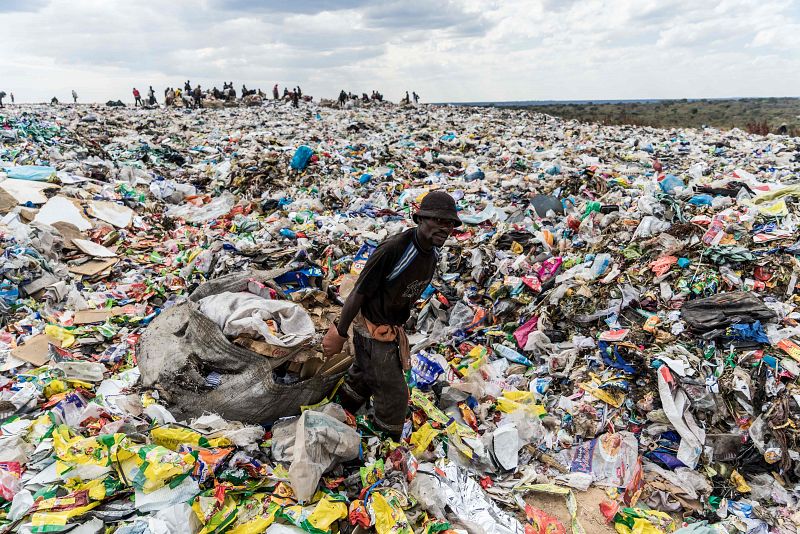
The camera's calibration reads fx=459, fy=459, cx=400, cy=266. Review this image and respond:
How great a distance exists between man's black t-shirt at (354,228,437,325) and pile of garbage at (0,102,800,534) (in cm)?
59

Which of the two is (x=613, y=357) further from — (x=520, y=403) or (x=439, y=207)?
(x=439, y=207)

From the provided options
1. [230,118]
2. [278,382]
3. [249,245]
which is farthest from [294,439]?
[230,118]

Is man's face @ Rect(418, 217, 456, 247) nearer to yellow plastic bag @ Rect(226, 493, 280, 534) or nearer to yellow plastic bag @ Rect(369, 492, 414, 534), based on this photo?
yellow plastic bag @ Rect(369, 492, 414, 534)

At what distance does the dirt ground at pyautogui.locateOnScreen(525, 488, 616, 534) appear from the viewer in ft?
8.33

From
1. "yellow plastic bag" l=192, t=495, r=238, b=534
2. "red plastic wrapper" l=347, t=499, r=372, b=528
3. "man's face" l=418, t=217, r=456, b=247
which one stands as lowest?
"red plastic wrapper" l=347, t=499, r=372, b=528

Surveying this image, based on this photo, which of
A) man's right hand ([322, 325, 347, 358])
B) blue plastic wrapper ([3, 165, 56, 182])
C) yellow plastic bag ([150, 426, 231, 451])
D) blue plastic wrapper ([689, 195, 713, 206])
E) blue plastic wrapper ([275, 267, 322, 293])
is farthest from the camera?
blue plastic wrapper ([3, 165, 56, 182])

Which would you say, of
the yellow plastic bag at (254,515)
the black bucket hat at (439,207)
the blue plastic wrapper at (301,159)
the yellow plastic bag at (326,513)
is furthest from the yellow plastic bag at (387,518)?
Result: the blue plastic wrapper at (301,159)

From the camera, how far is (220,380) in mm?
2641

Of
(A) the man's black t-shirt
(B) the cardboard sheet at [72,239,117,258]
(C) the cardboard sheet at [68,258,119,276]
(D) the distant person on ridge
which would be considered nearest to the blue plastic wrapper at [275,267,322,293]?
(A) the man's black t-shirt

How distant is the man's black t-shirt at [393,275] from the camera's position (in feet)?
7.60

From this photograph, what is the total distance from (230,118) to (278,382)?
16356mm

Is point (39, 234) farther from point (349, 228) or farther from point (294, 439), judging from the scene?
point (294, 439)

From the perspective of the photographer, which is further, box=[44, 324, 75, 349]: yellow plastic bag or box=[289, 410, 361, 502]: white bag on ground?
box=[44, 324, 75, 349]: yellow plastic bag

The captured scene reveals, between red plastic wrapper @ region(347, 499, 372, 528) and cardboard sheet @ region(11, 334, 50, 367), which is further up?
cardboard sheet @ region(11, 334, 50, 367)
